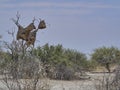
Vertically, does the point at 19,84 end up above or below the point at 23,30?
below

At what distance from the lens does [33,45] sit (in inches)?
555

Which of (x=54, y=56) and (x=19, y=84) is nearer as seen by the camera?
(x=19, y=84)

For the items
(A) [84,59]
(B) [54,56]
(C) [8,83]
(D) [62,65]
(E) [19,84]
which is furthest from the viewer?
(A) [84,59]

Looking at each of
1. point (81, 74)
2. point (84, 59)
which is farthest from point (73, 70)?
point (84, 59)

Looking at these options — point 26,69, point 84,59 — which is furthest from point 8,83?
point 84,59

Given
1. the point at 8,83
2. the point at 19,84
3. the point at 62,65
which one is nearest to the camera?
the point at 19,84

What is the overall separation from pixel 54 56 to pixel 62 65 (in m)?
3.41

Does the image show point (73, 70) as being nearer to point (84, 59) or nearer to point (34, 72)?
point (84, 59)

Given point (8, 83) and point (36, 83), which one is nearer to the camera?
point (36, 83)

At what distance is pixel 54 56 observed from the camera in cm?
3984

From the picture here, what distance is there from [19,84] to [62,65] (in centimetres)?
2291

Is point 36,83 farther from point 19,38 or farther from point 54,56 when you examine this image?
point 54,56

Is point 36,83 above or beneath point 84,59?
beneath

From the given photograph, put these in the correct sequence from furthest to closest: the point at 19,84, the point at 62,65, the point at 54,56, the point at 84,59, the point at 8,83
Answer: the point at 84,59 < the point at 54,56 < the point at 62,65 < the point at 8,83 < the point at 19,84
